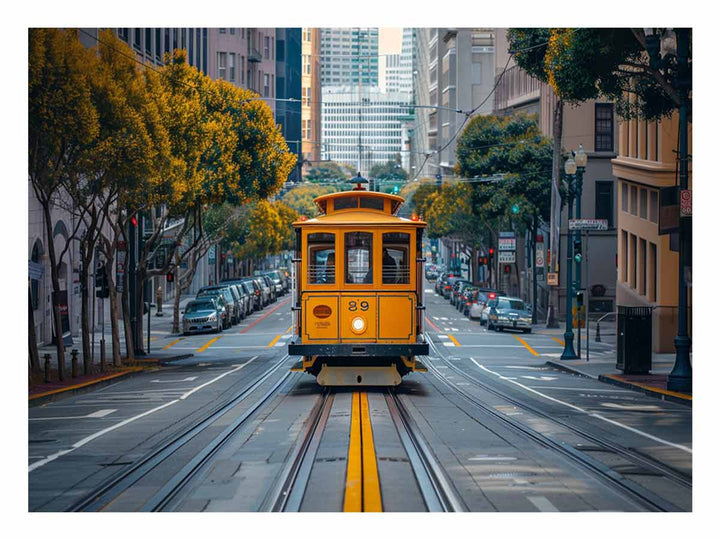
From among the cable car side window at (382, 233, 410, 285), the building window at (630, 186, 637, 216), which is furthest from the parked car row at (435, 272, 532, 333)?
the cable car side window at (382, 233, 410, 285)

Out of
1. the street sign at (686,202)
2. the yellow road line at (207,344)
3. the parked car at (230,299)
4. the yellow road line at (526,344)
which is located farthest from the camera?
the parked car at (230,299)

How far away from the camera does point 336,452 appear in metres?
15.2

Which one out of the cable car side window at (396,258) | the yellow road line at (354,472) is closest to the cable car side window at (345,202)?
the cable car side window at (396,258)

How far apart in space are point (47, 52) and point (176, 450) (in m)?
9.77

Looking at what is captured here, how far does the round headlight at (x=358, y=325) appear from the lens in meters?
22.9

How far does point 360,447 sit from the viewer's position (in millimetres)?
15555

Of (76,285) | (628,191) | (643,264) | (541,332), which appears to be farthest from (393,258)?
(541,332)

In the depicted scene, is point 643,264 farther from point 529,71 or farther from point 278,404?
point 278,404

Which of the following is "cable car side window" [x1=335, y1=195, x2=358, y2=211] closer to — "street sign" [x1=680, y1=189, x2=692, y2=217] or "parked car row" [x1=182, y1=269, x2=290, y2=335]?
"street sign" [x1=680, y1=189, x2=692, y2=217]

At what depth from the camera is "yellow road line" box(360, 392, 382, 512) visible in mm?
11500

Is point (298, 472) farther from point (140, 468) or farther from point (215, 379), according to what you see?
point (215, 379)

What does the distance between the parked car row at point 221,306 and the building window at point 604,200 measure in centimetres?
2098

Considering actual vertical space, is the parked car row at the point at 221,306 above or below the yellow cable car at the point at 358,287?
below

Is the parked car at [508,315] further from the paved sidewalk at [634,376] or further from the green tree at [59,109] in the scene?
the green tree at [59,109]
